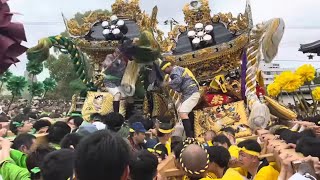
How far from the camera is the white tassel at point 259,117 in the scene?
24.5ft

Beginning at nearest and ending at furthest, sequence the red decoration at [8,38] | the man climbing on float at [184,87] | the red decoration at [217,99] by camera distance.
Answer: the red decoration at [8,38] < the man climbing on float at [184,87] < the red decoration at [217,99]

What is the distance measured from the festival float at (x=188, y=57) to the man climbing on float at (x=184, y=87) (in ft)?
0.67

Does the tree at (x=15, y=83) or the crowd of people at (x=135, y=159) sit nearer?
the crowd of people at (x=135, y=159)

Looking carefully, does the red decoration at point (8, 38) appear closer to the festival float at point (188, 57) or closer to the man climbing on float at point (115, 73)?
the festival float at point (188, 57)

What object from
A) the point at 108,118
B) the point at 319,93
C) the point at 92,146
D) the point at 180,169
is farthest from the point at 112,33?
the point at 92,146

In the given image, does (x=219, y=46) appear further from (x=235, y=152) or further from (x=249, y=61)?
(x=235, y=152)

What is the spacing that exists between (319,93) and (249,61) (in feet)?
12.1

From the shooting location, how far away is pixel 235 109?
8.30m

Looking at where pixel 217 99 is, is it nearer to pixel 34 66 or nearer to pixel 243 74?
pixel 243 74

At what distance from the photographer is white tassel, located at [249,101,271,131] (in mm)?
7465

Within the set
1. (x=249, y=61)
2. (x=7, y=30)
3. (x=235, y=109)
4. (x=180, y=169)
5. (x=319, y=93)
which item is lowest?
(x=319, y=93)

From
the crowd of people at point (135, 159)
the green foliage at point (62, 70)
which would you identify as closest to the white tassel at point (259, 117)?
the crowd of people at point (135, 159)

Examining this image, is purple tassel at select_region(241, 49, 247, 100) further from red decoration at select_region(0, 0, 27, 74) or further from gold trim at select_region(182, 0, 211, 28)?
red decoration at select_region(0, 0, 27, 74)

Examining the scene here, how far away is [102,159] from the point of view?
5.86ft
